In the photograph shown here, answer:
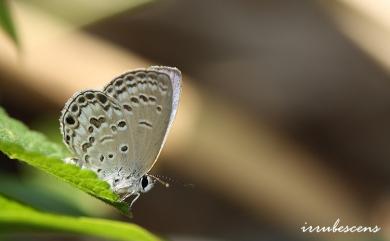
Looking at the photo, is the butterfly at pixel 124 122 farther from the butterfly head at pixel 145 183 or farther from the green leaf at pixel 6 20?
the green leaf at pixel 6 20

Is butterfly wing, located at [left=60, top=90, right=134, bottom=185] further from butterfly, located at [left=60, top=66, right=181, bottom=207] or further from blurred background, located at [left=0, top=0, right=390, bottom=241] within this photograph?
blurred background, located at [left=0, top=0, right=390, bottom=241]

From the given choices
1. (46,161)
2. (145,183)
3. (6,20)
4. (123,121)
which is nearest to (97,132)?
(123,121)

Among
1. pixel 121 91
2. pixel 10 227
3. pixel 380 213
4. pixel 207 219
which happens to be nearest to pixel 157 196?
pixel 207 219

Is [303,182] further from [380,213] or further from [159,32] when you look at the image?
[159,32]

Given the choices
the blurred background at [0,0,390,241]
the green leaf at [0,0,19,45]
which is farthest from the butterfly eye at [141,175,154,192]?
the blurred background at [0,0,390,241]

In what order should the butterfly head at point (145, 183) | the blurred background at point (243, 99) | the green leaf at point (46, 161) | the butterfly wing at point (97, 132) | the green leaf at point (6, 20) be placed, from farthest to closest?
the blurred background at point (243, 99) < the butterfly head at point (145, 183) < the butterfly wing at point (97, 132) < the green leaf at point (6, 20) < the green leaf at point (46, 161)

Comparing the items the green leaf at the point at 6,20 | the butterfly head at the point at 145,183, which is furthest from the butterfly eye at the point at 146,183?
the green leaf at the point at 6,20
